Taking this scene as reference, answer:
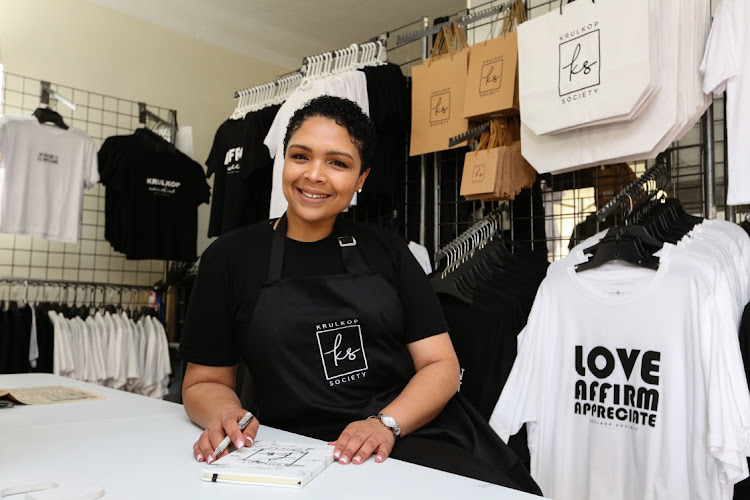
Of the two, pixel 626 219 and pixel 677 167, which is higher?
pixel 677 167

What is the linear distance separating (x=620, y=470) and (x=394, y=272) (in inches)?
34.4

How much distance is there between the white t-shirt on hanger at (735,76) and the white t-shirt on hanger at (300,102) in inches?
61.3

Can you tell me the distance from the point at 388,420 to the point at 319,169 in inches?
23.8

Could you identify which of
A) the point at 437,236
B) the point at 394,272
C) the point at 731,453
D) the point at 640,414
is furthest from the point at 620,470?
the point at 437,236

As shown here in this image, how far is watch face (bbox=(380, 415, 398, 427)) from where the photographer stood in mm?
1238

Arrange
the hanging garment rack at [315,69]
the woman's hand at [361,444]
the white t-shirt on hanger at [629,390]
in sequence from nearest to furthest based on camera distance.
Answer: the woman's hand at [361,444], the white t-shirt on hanger at [629,390], the hanging garment rack at [315,69]

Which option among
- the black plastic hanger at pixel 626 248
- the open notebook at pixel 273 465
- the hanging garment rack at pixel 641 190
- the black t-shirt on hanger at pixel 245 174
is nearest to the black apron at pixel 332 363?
the open notebook at pixel 273 465

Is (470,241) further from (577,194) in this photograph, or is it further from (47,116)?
(47,116)

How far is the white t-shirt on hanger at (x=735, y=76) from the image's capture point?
6.58 feet

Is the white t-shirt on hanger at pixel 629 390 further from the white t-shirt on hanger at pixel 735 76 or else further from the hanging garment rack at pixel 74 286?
the hanging garment rack at pixel 74 286

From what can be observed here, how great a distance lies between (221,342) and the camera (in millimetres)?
1468

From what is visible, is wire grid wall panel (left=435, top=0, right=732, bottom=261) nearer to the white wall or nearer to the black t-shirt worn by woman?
the black t-shirt worn by woman

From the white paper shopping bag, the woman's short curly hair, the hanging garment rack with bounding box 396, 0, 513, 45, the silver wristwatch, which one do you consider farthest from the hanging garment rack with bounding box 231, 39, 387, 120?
the silver wristwatch

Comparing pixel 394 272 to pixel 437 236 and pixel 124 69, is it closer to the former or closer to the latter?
pixel 437 236
